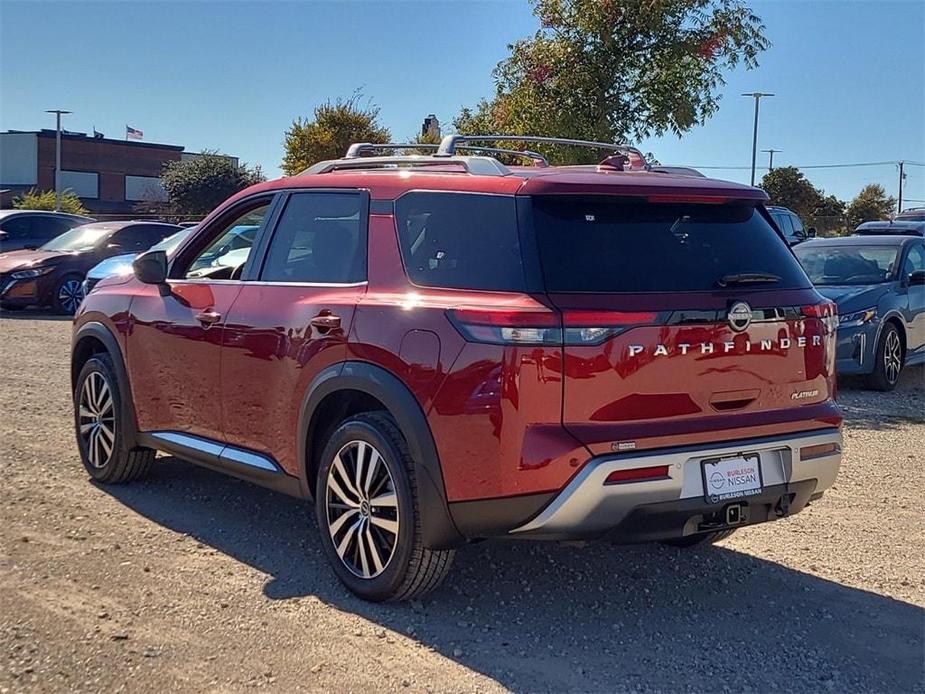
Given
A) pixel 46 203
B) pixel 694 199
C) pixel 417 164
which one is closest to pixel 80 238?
pixel 417 164

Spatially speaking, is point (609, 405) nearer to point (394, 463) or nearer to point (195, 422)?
point (394, 463)

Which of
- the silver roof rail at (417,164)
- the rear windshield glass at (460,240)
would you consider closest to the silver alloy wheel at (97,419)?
the silver roof rail at (417,164)

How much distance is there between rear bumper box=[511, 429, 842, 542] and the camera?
3.67 m

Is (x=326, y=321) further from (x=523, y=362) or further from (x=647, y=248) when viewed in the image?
(x=647, y=248)

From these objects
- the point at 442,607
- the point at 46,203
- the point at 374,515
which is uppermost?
the point at 46,203

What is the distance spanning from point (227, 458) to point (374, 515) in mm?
1156

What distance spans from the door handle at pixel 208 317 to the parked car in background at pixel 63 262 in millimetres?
11787

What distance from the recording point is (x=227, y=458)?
5.04m

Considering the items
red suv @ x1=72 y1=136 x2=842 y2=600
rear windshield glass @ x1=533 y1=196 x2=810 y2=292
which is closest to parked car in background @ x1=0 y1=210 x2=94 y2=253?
red suv @ x1=72 y1=136 x2=842 y2=600

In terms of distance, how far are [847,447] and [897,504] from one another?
5.18 ft

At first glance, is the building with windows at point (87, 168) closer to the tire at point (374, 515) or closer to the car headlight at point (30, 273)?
the car headlight at point (30, 273)

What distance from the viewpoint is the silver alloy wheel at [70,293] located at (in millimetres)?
16016

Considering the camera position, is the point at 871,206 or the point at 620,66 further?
the point at 871,206

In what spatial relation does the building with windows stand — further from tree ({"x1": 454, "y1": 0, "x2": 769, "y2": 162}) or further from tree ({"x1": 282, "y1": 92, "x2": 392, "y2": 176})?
tree ({"x1": 454, "y1": 0, "x2": 769, "y2": 162})
